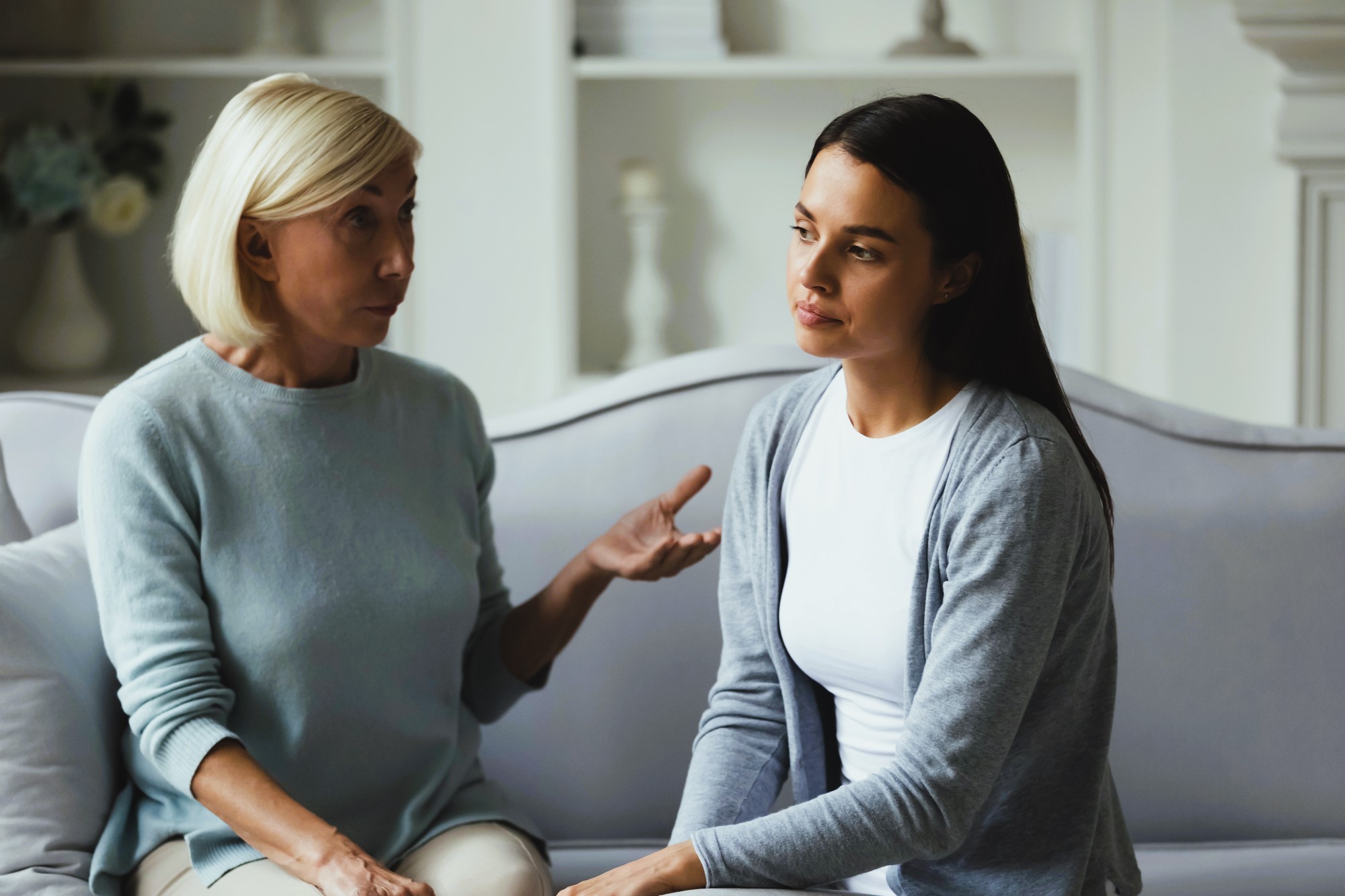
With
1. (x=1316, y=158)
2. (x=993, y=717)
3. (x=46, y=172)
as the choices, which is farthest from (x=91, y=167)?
(x=1316, y=158)

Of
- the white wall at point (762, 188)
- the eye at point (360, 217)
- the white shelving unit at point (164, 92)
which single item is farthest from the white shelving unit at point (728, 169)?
the eye at point (360, 217)

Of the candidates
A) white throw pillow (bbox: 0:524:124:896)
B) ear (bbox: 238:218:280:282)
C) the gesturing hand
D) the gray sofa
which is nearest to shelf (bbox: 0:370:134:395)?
the gray sofa

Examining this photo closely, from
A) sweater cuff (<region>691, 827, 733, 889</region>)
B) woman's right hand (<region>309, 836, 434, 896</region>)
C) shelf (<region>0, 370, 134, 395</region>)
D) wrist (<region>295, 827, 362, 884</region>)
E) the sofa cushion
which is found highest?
shelf (<region>0, 370, 134, 395</region>)

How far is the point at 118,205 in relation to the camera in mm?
2326

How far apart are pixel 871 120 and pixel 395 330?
5.02 feet

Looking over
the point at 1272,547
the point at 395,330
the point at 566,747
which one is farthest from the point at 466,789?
the point at 395,330

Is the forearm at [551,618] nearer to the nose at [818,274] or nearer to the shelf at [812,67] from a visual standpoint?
the nose at [818,274]

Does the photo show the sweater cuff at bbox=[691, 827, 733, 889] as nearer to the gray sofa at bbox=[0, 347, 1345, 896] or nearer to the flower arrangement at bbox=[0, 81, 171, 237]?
the gray sofa at bbox=[0, 347, 1345, 896]

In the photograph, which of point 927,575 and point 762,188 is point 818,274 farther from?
point 762,188

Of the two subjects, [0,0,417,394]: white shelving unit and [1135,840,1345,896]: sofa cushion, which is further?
[0,0,417,394]: white shelving unit

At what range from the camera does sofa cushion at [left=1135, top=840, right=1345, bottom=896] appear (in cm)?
138

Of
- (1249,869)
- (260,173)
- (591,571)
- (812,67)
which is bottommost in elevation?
(1249,869)

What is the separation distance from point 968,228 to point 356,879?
2.37 ft

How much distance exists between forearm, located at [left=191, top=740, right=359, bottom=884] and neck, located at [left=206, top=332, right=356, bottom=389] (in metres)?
0.35
